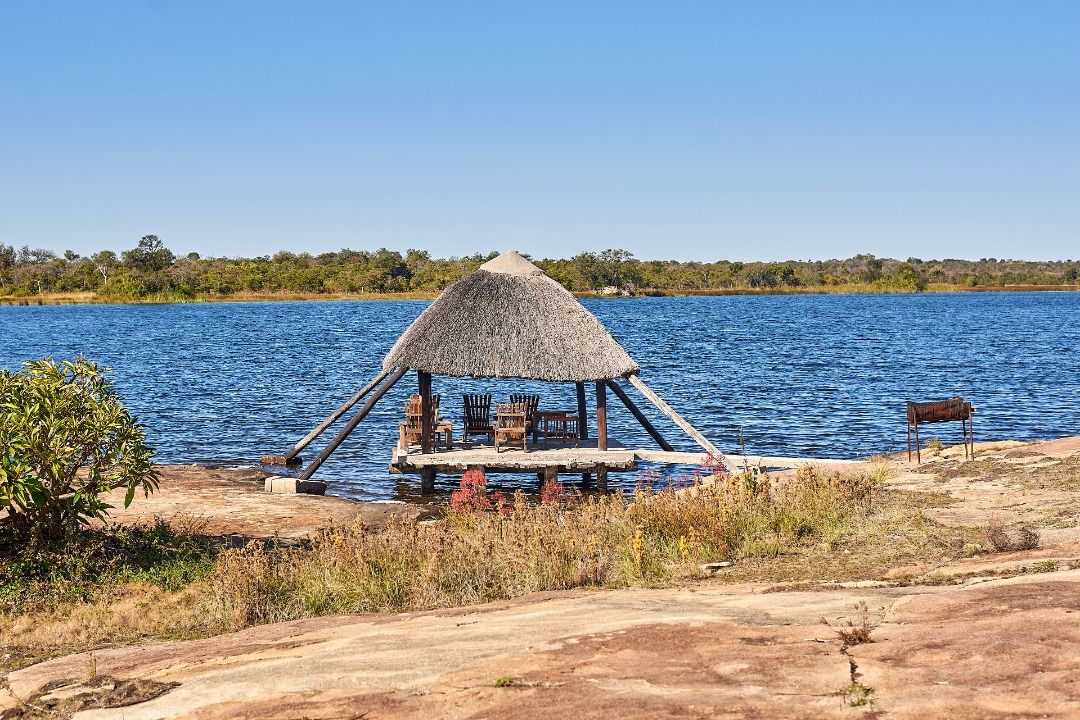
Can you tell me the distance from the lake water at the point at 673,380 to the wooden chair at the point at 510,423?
248cm

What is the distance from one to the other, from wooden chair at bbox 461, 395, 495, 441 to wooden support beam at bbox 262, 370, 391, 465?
5.99ft

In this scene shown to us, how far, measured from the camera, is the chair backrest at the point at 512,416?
20109 millimetres

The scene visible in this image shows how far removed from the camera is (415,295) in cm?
14938

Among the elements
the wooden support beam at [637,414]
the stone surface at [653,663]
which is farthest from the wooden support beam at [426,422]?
the stone surface at [653,663]

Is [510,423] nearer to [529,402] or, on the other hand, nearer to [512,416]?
[512,416]

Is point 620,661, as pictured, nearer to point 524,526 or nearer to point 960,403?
point 524,526

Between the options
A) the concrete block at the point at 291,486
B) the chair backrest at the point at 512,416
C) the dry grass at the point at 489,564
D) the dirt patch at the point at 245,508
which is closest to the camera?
the dry grass at the point at 489,564

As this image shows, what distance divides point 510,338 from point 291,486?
16.9 ft

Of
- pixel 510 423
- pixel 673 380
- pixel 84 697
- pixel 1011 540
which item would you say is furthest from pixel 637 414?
pixel 673 380

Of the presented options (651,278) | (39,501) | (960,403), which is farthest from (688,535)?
(651,278)

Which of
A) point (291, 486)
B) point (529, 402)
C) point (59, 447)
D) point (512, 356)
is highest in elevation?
point (512, 356)

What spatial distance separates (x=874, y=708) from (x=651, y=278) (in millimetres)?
170026

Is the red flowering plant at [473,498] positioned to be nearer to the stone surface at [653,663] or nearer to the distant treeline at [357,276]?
the stone surface at [653,663]

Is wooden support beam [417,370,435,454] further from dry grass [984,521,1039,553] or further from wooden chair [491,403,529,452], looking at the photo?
dry grass [984,521,1039,553]
